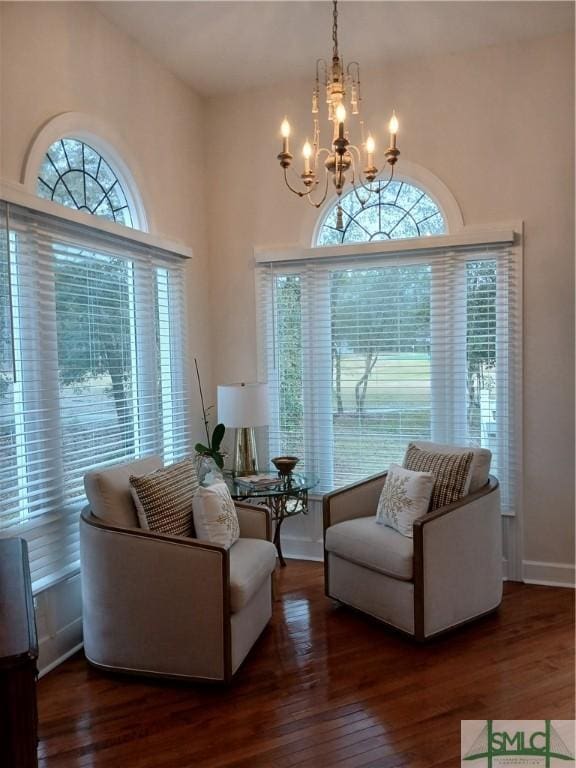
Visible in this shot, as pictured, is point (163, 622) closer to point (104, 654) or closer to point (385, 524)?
point (104, 654)

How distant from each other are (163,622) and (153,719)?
1.21 ft

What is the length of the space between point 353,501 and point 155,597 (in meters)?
1.37

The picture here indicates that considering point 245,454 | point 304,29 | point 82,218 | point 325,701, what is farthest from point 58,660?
point 304,29

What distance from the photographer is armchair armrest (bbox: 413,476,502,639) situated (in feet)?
9.25

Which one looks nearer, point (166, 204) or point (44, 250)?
point (44, 250)

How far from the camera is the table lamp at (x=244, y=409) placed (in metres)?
3.58

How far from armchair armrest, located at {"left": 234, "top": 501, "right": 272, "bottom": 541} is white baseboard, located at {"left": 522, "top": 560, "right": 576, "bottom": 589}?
1.74 metres

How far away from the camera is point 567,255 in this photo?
346cm

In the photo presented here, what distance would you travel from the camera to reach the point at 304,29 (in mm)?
3334

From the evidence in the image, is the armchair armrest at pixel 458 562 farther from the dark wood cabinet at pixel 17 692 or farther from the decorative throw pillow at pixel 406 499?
the dark wood cabinet at pixel 17 692

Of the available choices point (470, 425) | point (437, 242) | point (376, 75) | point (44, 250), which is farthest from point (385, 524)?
point (376, 75)

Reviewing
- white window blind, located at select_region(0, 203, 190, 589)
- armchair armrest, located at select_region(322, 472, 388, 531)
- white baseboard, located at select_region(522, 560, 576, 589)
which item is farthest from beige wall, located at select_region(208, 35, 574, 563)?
white window blind, located at select_region(0, 203, 190, 589)

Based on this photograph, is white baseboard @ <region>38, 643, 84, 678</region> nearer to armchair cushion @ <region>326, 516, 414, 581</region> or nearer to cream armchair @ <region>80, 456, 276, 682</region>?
cream armchair @ <region>80, 456, 276, 682</region>

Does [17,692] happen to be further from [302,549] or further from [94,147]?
[302,549]
